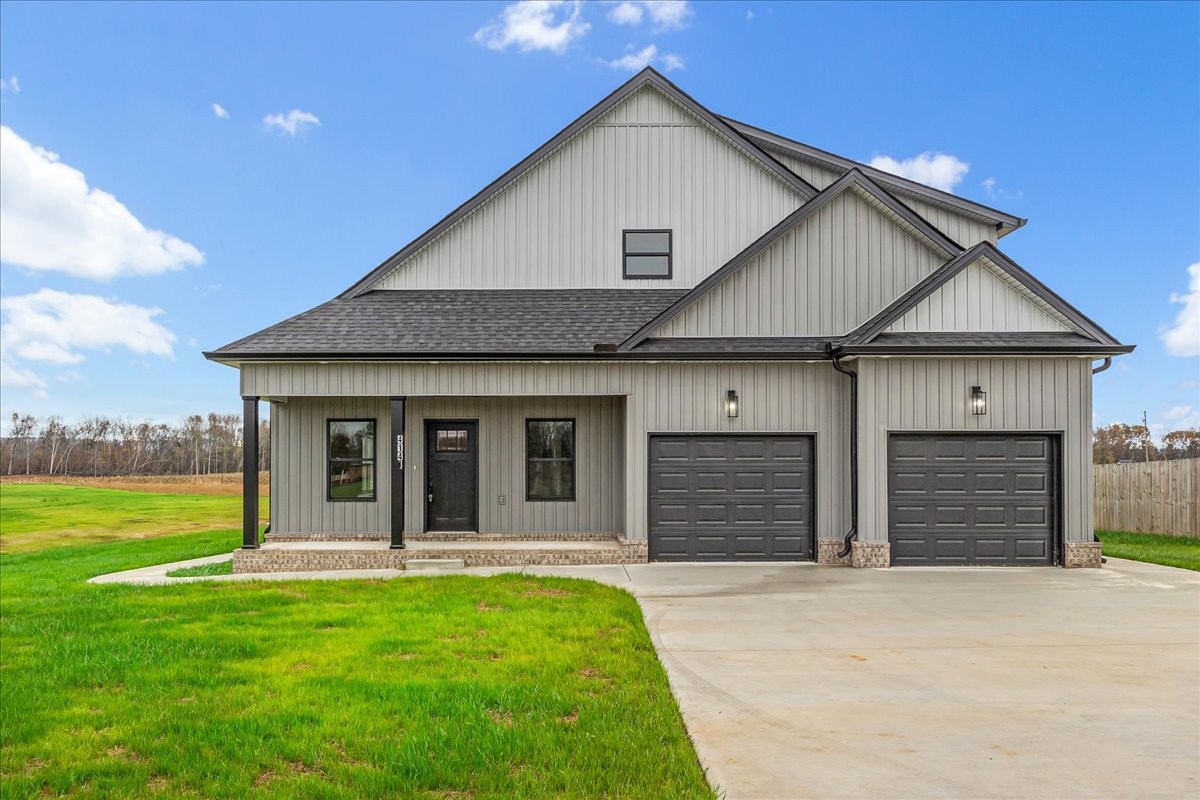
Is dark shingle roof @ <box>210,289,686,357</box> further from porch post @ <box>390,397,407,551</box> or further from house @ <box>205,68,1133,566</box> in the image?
porch post @ <box>390,397,407,551</box>

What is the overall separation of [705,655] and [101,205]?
3382cm

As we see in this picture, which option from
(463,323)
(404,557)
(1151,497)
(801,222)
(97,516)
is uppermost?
(801,222)

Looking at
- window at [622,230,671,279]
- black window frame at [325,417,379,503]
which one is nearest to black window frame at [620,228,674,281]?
window at [622,230,671,279]

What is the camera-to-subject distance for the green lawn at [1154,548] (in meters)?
11.7

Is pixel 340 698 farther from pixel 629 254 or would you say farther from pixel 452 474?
pixel 629 254

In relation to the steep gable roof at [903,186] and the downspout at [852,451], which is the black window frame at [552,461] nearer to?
the downspout at [852,451]

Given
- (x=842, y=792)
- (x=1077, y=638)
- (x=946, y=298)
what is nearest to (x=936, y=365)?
(x=946, y=298)

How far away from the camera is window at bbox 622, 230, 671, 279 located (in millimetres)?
13750

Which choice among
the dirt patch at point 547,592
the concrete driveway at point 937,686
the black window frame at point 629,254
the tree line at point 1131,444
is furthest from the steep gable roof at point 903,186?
the tree line at point 1131,444

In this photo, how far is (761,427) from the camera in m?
11.2

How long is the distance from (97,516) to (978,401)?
28.5m

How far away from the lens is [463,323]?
12.1 meters

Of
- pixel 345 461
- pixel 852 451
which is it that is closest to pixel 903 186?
pixel 852 451

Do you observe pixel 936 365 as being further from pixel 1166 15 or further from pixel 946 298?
pixel 1166 15
